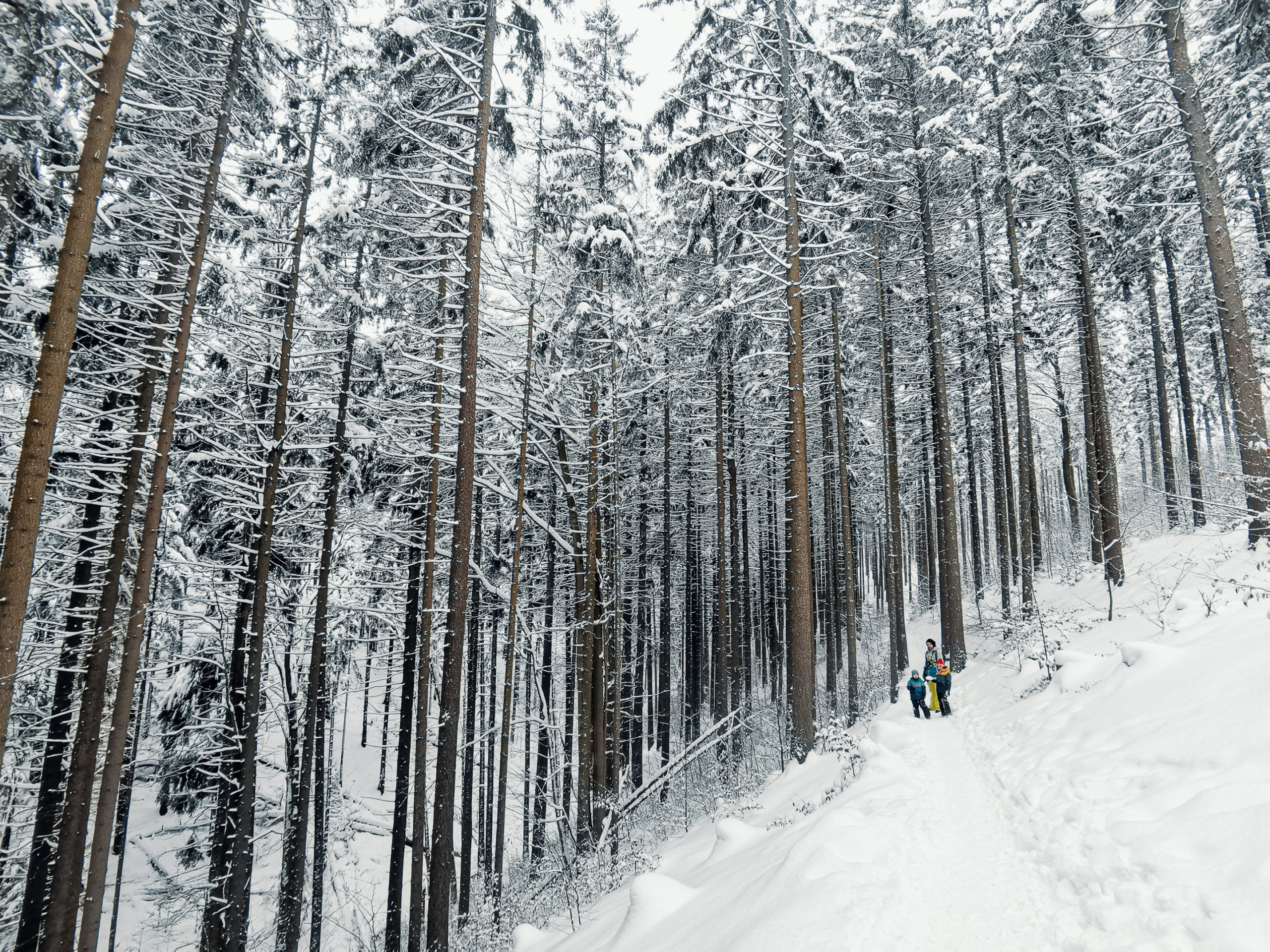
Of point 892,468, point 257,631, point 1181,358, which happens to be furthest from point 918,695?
point 1181,358

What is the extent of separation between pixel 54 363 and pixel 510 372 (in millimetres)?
7158

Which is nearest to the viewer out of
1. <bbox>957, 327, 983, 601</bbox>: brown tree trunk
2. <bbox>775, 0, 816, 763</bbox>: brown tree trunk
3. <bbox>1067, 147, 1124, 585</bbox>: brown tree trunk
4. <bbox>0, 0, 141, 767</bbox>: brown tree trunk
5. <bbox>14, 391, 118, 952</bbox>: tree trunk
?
<bbox>0, 0, 141, 767</bbox>: brown tree trunk

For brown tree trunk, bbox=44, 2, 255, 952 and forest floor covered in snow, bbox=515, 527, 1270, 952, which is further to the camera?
brown tree trunk, bbox=44, 2, 255, 952

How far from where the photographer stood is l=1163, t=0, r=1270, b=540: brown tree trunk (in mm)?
9523

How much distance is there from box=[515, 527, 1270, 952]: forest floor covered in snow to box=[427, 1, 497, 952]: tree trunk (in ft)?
5.12

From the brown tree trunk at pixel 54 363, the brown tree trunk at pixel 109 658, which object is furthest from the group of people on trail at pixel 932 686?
the brown tree trunk at pixel 109 658

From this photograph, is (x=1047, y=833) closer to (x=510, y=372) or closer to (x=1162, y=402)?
(x=510, y=372)

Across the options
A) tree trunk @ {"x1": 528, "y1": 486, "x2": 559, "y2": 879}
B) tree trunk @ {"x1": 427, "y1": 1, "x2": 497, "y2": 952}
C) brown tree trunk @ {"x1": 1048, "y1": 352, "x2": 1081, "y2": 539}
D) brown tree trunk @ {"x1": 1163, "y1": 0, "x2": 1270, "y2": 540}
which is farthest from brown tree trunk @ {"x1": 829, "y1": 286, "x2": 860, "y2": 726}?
tree trunk @ {"x1": 427, "y1": 1, "x2": 497, "y2": 952}

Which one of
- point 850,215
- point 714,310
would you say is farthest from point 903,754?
point 850,215

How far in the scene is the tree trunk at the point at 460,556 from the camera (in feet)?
28.3

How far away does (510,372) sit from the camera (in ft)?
39.0

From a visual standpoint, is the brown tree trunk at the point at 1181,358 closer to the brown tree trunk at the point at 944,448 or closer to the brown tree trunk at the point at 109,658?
the brown tree trunk at the point at 944,448

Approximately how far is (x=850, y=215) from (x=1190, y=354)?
85.2 feet

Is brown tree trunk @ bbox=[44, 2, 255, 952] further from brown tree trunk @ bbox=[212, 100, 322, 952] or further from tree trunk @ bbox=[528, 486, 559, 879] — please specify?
tree trunk @ bbox=[528, 486, 559, 879]
